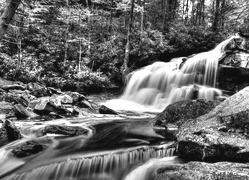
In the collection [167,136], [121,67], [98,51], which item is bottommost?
[167,136]

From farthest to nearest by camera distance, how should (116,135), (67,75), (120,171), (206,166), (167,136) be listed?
(67,75) → (116,135) → (167,136) → (120,171) → (206,166)

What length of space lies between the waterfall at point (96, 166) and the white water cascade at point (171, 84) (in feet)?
24.9

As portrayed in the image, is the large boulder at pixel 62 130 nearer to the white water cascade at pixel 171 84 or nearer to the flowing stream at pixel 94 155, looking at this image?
the flowing stream at pixel 94 155

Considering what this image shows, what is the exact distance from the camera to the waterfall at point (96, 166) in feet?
13.9

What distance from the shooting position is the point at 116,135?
260 inches

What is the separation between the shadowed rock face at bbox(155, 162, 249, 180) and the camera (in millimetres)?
2699

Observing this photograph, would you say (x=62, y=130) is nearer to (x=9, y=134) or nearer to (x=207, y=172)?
(x=9, y=134)

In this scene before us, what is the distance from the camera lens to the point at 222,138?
3.97 meters

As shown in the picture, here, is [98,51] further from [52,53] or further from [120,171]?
[120,171]

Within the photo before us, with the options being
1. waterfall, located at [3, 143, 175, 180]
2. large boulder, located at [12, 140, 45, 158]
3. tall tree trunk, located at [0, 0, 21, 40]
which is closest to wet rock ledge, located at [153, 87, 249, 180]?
waterfall, located at [3, 143, 175, 180]

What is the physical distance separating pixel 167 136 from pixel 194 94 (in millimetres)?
6455

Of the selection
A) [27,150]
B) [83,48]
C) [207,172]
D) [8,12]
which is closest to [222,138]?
[207,172]

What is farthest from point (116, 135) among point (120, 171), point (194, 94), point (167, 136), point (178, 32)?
point (178, 32)

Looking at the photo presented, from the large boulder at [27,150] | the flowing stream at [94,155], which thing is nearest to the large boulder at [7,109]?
the flowing stream at [94,155]
